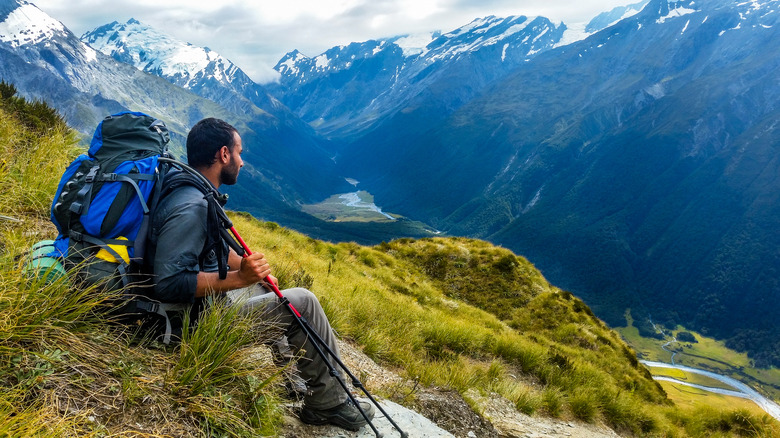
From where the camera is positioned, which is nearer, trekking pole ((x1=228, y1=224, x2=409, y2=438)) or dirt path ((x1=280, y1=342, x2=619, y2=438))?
trekking pole ((x1=228, y1=224, x2=409, y2=438))

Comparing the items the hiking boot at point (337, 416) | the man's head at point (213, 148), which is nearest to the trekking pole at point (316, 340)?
the hiking boot at point (337, 416)

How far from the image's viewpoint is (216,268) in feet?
14.5

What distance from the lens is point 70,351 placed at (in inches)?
132

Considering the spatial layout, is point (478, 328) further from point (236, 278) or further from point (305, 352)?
point (236, 278)

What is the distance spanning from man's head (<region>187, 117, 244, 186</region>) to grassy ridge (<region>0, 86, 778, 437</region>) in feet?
4.92

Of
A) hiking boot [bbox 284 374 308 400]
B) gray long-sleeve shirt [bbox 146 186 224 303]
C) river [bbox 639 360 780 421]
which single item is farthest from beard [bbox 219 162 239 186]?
river [bbox 639 360 780 421]

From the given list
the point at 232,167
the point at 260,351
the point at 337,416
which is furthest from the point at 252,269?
the point at 337,416

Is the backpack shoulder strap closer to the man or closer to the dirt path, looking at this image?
the man

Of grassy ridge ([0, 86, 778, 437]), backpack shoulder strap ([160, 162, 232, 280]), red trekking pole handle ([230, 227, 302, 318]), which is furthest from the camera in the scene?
red trekking pole handle ([230, 227, 302, 318])

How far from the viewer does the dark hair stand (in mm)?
4531

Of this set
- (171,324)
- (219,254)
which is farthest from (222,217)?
(171,324)

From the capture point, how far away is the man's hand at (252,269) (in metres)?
3.93

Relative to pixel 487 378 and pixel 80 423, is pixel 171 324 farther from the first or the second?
pixel 487 378

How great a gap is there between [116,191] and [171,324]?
1.36 m
